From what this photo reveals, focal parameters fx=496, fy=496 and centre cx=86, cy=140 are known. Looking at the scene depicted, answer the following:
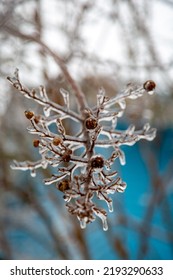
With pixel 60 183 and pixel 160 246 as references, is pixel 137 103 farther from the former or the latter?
pixel 160 246

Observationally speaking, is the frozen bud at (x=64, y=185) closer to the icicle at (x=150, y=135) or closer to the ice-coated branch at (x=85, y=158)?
the ice-coated branch at (x=85, y=158)

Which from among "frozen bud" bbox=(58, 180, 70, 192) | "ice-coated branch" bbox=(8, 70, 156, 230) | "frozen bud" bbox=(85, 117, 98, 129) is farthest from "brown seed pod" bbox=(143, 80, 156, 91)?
"frozen bud" bbox=(58, 180, 70, 192)

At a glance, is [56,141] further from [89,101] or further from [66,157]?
[89,101]

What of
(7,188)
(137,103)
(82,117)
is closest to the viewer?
(82,117)

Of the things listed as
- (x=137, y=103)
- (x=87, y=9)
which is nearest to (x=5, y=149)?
(x=137, y=103)

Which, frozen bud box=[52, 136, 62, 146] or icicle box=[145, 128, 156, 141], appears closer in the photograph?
frozen bud box=[52, 136, 62, 146]

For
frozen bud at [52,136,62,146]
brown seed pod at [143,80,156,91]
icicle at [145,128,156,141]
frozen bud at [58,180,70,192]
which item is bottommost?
frozen bud at [58,180,70,192]

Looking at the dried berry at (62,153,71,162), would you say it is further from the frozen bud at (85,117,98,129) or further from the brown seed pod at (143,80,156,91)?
the brown seed pod at (143,80,156,91)

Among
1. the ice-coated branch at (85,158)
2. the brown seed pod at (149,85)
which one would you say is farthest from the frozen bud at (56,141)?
the brown seed pod at (149,85)
